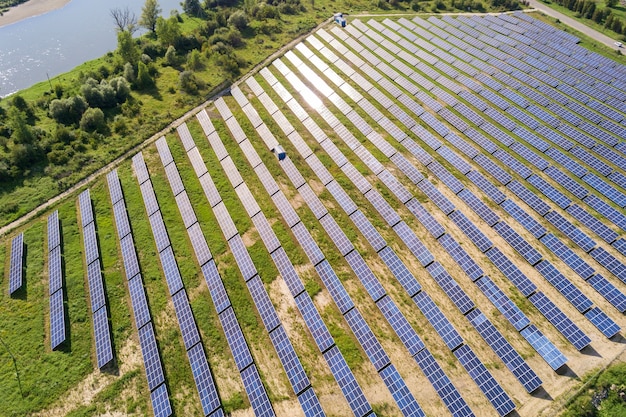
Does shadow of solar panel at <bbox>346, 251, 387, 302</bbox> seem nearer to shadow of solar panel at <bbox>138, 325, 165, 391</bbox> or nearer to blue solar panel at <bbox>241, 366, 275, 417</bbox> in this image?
blue solar panel at <bbox>241, 366, 275, 417</bbox>

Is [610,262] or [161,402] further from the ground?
[610,262]

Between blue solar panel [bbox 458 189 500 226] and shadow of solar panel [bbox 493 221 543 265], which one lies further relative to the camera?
blue solar panel [bbox 458 189 500 226]

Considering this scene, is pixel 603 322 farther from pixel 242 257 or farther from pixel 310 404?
pixel 242 257

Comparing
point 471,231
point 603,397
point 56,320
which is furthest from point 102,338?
point 603,397

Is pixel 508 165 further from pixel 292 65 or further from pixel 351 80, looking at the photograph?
pixel 292 65

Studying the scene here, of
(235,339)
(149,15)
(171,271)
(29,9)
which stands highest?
(29,9)

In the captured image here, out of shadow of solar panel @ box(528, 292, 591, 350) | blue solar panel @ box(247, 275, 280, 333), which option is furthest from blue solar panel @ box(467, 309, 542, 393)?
blue solar panel @ box(247, 275, 280, 333)
